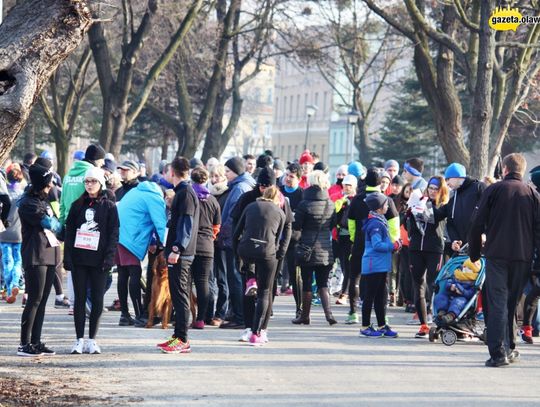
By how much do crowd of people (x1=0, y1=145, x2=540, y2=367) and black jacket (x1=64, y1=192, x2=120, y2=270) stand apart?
12mm

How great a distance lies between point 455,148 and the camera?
81.9 feet

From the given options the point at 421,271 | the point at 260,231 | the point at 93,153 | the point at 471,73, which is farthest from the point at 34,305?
the point at 471,73

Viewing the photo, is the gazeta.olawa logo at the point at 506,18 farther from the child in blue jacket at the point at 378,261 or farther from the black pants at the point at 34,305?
the black pants at the point at 34,305

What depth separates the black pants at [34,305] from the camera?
12531 mm

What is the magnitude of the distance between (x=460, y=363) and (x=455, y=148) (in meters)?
12.8

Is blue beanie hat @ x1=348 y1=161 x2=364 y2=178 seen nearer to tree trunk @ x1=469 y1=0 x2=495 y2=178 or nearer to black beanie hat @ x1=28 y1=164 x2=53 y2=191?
tree trunk @ x1=469 y1=0 x2=495 y2=178

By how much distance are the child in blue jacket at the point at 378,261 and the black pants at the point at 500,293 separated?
8.31 ft

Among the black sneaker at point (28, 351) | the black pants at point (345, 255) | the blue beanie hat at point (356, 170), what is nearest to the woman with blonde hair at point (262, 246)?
the black sneaker at point (28, 351)

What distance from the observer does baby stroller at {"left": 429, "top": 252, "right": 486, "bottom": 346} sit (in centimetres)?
1415

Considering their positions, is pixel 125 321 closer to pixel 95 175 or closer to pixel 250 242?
pixel 250 242

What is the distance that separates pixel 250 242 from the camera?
13.6 m

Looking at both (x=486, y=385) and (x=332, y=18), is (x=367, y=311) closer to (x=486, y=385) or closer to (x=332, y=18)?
(x=486, y=385)

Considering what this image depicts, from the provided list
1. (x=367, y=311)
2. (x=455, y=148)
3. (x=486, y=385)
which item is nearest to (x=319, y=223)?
(x=367, y=311)

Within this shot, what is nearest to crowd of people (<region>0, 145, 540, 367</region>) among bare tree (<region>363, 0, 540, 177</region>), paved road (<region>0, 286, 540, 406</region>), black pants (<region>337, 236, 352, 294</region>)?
paved road (<region>0, 286, 540, 406</region>)
